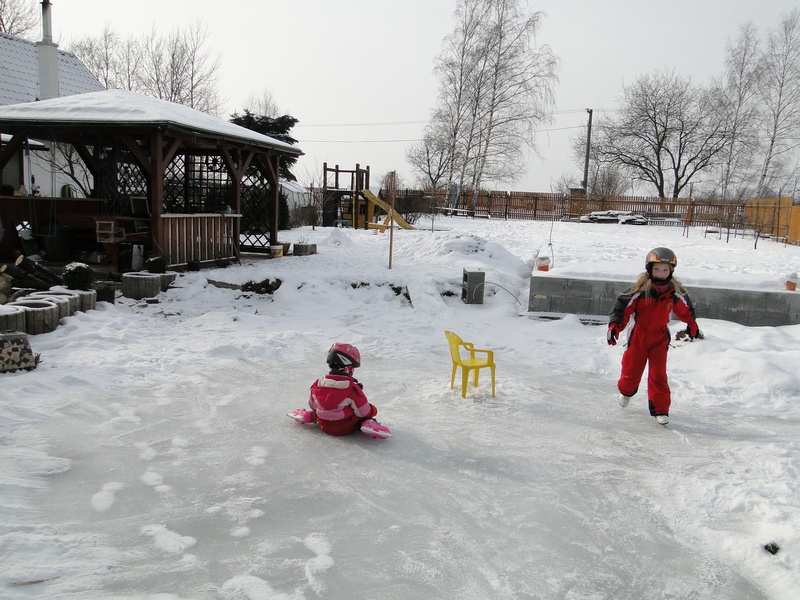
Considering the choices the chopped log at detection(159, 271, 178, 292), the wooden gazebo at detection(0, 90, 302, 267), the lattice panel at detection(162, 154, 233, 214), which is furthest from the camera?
the lattice panel at detection(162, 154, 233, 214)

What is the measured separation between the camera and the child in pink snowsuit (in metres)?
4.78

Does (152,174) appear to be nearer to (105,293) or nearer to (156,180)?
(156,180)

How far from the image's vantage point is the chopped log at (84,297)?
8.52 metres

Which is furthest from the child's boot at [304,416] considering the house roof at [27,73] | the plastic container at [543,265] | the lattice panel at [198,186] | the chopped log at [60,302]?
the house roof at [27,73]

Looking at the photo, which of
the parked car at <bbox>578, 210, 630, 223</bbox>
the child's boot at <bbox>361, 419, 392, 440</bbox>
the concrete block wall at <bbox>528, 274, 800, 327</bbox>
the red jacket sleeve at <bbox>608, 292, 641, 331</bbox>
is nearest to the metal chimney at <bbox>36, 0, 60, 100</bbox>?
the concrete block wall at <bbox>528, 274, 800, 327</bbox>

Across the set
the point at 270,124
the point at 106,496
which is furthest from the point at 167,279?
the point at 270,124

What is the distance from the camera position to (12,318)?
6914mm

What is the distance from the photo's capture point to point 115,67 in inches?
1228

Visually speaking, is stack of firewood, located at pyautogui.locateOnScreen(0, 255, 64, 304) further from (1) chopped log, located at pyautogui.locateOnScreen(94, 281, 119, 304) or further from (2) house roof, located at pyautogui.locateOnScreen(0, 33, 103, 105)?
(2) house roof, located at pyautogui.locateOnScreen(0, 33, 103, 105)

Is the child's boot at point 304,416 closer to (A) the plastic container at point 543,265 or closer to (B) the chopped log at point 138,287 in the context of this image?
(B) the chopped log at point 138,287

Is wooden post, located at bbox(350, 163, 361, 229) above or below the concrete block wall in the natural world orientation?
above

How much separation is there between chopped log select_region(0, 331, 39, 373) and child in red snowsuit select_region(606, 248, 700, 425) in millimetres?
5325

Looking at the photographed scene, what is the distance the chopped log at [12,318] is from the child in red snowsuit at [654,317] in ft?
20.4

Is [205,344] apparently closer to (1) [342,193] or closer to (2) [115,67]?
(1) [342,193]
